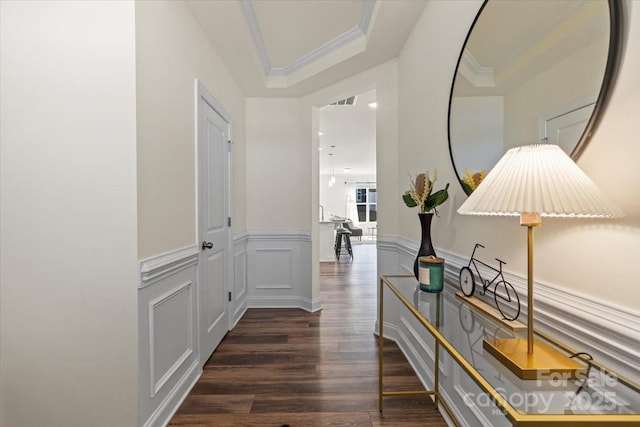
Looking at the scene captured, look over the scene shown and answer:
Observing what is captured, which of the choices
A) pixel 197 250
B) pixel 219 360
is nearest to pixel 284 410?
pixel 219 360

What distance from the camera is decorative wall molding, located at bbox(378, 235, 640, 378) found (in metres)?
0.70

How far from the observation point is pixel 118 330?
1.37 meters

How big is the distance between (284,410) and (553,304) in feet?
5.04

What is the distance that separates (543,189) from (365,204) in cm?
1180

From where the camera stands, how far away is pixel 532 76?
0.99 meters

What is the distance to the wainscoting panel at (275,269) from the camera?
346 cm

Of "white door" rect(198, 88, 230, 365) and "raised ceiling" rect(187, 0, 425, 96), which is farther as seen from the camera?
"white door" rect(198, 88, 230, 365)

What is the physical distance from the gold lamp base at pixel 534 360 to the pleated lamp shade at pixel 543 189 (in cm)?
38

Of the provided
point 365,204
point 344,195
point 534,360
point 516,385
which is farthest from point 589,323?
point 365,204

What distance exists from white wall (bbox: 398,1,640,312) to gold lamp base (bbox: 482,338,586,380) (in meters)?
0.20

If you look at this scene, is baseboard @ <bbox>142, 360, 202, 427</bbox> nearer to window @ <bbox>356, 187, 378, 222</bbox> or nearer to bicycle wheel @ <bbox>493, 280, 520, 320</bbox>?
bicycle wheel @ <bbox>493, 280, 520, 320</bbox>

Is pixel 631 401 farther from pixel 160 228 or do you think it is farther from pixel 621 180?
pixel 160 228

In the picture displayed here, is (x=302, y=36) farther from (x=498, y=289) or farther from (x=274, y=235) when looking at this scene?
(x=498, y=289)

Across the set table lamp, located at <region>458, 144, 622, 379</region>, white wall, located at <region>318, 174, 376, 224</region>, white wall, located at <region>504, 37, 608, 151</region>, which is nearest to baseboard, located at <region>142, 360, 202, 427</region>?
table lamp, located at <region>458, 144, 622, 379</region>
